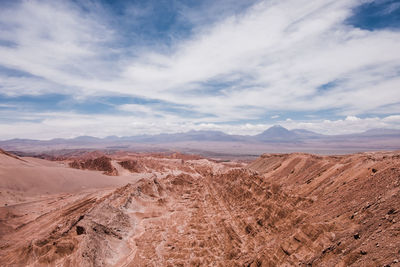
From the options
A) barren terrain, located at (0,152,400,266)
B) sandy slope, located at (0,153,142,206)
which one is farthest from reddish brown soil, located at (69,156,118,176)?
barren terrain, located at (0,152,400,266)

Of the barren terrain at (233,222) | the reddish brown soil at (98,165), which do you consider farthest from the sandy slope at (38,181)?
the reddish brown soil at (98,165)

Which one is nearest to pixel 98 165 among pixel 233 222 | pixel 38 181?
pixel 38 181

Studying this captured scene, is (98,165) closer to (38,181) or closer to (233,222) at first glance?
(38,181)

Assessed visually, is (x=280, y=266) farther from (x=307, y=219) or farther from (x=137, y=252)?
(x=137, y=252)

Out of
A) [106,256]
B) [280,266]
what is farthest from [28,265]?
[280,266]

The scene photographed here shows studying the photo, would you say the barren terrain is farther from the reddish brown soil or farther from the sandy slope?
the reddish brown soil

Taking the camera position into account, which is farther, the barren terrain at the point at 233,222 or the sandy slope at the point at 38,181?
the sandy slope at the point at 38,181

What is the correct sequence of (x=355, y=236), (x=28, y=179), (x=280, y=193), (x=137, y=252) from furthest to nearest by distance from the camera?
(x=28, y=179) → (x=280, y=193) → (x=137, y=252) → (x=355, y=236)

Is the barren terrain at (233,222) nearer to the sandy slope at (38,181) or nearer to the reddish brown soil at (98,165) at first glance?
the sandy slope at (38,181)
